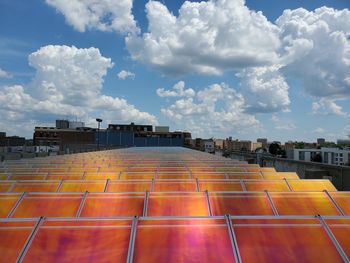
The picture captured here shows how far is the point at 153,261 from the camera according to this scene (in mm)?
5883

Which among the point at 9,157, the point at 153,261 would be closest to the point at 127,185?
the point at 153,261

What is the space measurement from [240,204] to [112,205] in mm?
3711

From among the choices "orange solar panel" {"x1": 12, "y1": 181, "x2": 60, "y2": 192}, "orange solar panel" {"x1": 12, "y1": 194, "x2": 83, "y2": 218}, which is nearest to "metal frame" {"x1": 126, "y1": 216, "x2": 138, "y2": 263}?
"orange solar panel" {"x1": 12, "y1": 194, "x2": 83, "y2": 218}

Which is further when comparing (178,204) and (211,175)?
(211,175)

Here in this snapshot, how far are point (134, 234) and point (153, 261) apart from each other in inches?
29.7

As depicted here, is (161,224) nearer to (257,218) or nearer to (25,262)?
(257,218)

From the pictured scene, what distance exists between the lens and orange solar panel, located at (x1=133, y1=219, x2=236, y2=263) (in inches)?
237

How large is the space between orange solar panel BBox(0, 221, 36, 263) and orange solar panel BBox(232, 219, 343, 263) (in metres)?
3.81

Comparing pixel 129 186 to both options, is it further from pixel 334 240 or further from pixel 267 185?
pixel 334 240

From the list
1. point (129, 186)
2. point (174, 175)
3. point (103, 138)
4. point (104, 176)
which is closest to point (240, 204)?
point (129, 186)

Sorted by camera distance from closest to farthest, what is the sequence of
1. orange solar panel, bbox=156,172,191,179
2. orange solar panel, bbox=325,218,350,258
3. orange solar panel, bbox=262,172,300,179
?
orange solar panel, bbox=325,218,350,258
orange solar panel, bbox=262,172,300,179
orange solar panel, bbox=156,172,191,179

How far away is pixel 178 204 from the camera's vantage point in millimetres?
10156

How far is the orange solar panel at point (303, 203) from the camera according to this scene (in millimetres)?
10266

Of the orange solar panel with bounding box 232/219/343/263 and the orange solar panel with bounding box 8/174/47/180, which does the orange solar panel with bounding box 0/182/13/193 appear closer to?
the orange solar panel with bounding box 8/174/47/180
